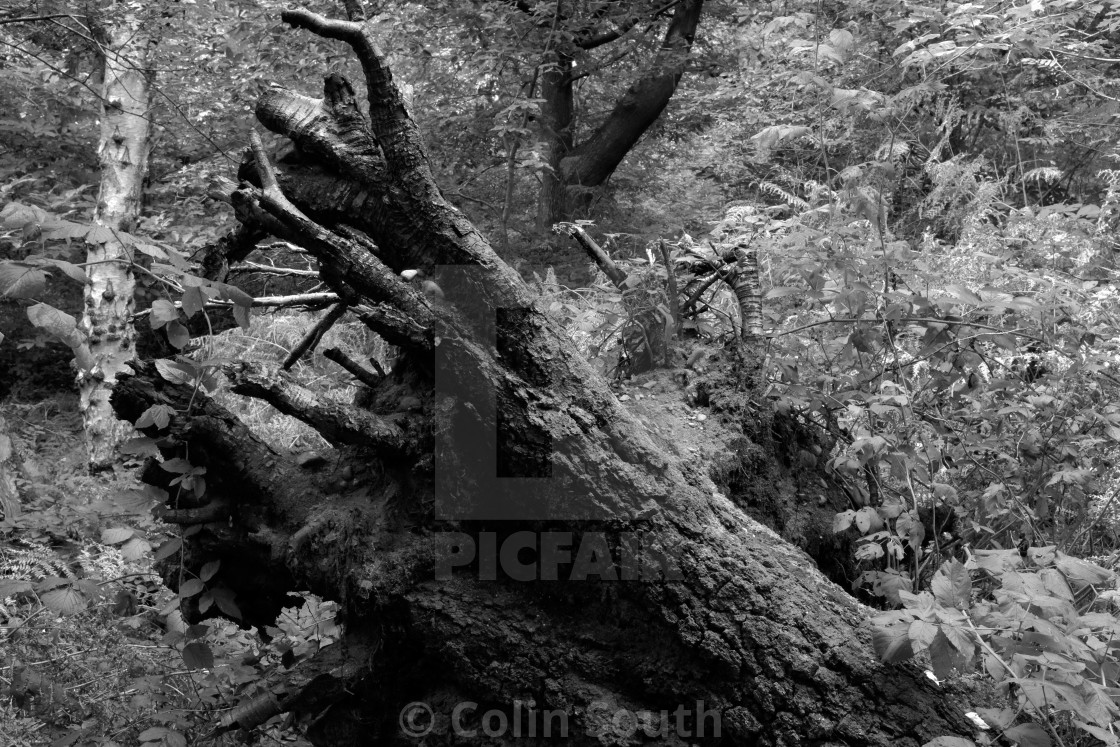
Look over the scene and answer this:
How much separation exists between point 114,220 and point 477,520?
18.2 feet

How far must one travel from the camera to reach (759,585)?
7.52ft

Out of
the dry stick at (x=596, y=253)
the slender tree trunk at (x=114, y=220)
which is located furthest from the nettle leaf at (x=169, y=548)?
the slender tree trunk at (x=114, y=220)

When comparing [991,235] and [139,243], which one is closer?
[139,243]

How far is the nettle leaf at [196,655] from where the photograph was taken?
279cm

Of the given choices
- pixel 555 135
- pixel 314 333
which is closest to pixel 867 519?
pixel 314 333

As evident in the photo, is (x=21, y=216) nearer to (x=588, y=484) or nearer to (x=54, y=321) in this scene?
(x=54, y=321)

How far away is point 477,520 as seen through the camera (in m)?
2.48

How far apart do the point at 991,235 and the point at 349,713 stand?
15.1 feet

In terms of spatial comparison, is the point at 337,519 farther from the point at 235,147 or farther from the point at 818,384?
the point at 235,147

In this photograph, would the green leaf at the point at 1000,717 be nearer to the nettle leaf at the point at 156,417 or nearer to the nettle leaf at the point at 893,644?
the nettle leaf at the point at 893,644

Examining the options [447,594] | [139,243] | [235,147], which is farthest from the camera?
[235,147]

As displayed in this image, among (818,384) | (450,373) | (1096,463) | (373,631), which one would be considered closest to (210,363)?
(450,373)
